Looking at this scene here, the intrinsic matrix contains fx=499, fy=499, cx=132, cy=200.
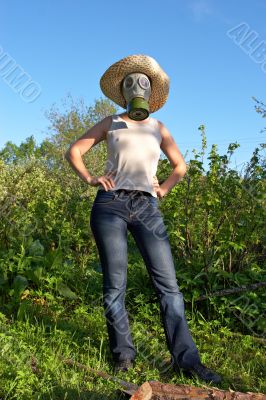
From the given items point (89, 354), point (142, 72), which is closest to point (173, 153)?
point (142, 72)

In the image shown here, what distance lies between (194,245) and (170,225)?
0.34m

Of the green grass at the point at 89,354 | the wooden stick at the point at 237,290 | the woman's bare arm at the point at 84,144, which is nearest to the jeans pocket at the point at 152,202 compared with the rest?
the woman's bare arm at the point at 84,144

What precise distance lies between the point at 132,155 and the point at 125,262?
782 mm

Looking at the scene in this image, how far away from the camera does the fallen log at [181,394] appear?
2508mm

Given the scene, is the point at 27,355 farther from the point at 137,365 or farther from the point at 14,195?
the point at 14,195

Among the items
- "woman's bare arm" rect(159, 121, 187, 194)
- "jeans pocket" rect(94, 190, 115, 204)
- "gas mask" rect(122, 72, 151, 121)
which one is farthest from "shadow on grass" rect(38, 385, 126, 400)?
"gas mask" rect(122, 72, 151, 121)

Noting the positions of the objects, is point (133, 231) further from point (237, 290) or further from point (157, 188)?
point (237, 290)

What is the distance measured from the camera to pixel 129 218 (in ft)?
11.9

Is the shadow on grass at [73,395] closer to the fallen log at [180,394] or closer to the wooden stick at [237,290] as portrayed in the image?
the fallen log at [180,394]

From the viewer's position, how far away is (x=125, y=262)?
12.0 feet

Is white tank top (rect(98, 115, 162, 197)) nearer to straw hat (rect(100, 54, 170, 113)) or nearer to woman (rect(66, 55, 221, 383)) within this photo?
woman (rect(66, 55, 221, 383))

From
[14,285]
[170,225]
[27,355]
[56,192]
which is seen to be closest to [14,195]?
[56,192]

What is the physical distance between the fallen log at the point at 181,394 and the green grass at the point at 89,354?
0.39 m

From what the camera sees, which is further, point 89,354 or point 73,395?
point 89,354
